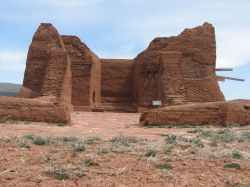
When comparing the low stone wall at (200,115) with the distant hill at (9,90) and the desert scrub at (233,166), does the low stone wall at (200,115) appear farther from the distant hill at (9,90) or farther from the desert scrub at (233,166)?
the distant hill at (9,90)

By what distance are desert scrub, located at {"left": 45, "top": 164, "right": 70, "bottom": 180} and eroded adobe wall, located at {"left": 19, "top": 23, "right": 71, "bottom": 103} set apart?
15120 mm

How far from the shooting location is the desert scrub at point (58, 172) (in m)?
7.08

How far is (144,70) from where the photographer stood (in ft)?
89.6

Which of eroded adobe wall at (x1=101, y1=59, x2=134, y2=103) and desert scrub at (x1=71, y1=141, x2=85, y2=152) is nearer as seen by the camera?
desert scrub at (x1=71, y1=141, x2=85, y2=152)

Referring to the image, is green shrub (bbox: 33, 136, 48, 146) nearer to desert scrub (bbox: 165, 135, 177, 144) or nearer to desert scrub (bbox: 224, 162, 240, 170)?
desert scrub (bbox: 165, 135, 177, 144)

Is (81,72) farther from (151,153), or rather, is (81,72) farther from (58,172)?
(58,172)

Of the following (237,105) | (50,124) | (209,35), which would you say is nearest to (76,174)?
(50,124)

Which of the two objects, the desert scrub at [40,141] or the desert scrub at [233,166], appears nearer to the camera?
the desert scrub at [233,166]

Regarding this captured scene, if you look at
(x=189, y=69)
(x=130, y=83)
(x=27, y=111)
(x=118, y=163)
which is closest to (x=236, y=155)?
(x=118, y=163)

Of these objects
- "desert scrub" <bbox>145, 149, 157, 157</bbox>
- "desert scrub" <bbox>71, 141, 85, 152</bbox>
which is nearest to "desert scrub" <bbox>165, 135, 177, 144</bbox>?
"desert scrub" <bbox>145, 149, 157, 157</bbox>

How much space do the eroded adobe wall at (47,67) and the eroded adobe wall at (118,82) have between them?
5088mm

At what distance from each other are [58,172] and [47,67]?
16.5 metres

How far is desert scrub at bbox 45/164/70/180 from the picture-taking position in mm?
7078

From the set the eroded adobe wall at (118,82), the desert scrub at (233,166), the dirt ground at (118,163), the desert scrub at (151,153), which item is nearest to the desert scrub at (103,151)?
the dirt ground at (118,163)
